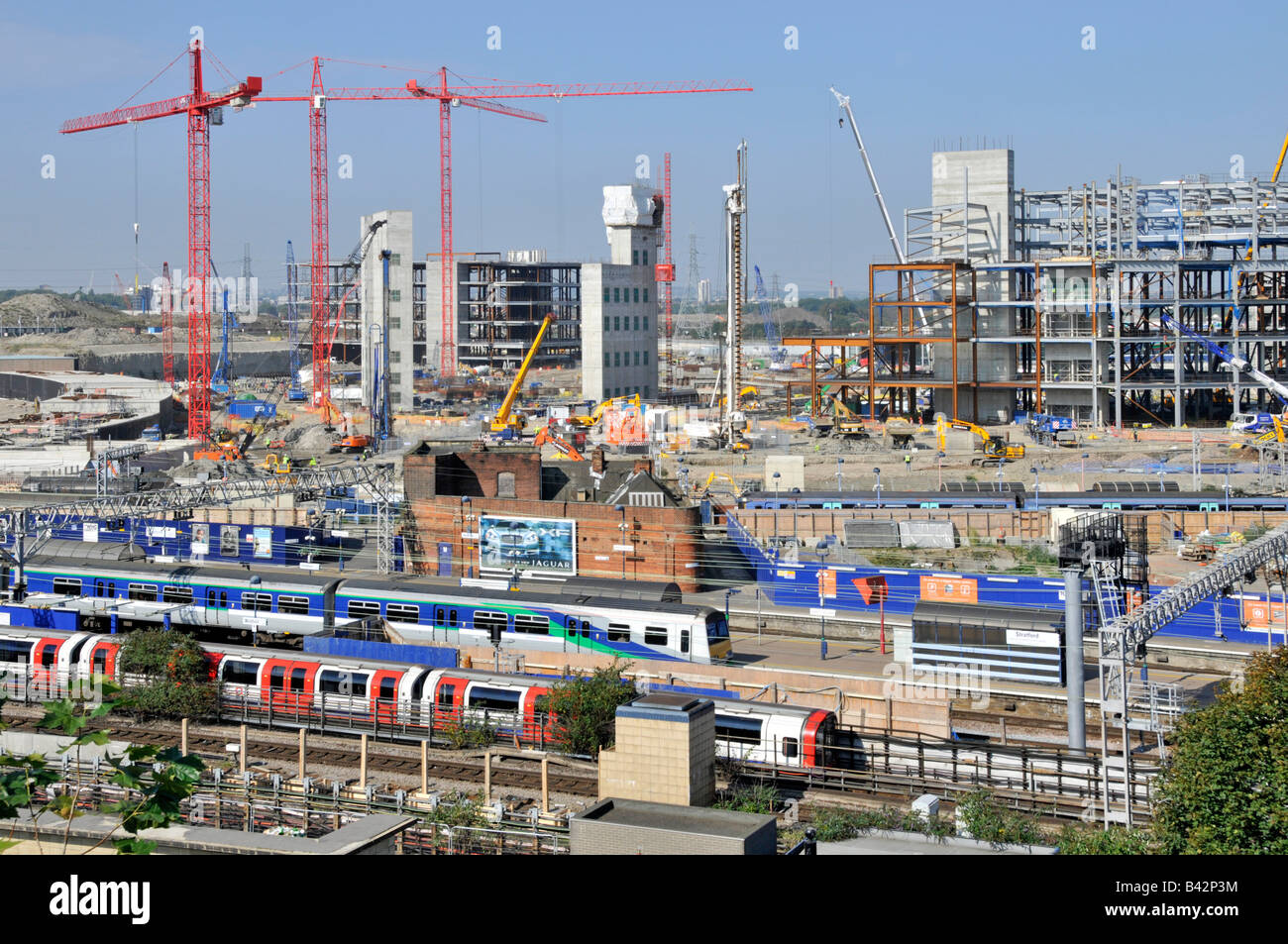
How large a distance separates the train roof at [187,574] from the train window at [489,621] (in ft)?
11.4

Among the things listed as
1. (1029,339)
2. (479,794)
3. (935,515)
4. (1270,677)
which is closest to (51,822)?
(479,794)

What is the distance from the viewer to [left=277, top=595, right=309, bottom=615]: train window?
30.0 m

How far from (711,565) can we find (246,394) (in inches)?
3126

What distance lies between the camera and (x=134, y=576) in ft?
105

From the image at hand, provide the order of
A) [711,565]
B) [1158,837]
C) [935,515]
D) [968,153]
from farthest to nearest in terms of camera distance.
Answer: [968,153]
[935,515]
[711,565]
[1158,837]

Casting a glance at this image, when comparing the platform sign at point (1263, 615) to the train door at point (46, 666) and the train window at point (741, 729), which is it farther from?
the train door at point (46, 666)

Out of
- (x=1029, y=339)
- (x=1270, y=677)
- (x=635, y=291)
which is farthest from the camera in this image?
(x=635, y=291)

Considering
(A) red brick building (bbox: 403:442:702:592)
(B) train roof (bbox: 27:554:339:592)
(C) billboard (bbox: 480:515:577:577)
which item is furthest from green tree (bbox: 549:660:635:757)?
(C) billboard (bbox: 480:515:577:577)

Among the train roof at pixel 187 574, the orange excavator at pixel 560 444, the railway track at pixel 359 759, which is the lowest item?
the railway track at pixel 359 759

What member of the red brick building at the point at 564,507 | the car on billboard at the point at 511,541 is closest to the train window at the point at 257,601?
the red brick building at the point at 564,507

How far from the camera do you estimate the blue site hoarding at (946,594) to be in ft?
92.2

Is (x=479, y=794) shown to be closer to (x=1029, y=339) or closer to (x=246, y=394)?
(x=1029, y=339)

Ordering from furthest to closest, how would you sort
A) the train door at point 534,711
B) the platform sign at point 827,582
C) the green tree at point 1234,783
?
the platform sign at point 827,582
the train door at point 534,711
the green tree at point 1234,783

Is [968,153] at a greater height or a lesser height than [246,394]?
greater
